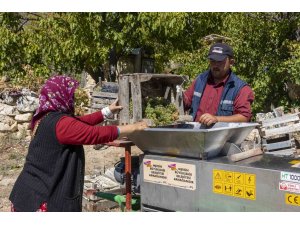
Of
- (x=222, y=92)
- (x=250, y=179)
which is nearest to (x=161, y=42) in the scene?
(x=222, y=92)

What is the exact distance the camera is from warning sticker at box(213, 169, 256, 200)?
8.57 ft

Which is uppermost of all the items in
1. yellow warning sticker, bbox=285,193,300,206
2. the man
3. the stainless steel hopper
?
the man

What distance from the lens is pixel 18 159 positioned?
836 cm

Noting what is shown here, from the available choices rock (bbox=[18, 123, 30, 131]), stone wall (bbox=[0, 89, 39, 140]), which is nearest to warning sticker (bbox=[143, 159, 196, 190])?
stone wall (bbox=[0, 89, 39, 140])

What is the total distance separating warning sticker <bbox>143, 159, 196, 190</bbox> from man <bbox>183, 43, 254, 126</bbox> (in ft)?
1.83

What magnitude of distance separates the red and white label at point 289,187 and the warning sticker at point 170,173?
590 millimetres

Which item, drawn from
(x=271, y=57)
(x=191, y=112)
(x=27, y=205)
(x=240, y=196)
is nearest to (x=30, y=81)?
(x=271, y=57)

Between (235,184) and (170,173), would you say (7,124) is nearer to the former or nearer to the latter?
(170,173)

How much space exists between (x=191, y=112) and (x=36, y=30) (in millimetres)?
6980

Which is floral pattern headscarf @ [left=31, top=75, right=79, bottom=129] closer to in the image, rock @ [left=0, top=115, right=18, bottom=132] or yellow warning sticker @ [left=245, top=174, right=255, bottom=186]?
yellow warning sticker @ [left=245, top=174, right=255, bottom=186]

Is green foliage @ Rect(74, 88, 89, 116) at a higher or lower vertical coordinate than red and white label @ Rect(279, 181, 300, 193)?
higher

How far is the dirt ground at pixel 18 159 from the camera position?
282 inches

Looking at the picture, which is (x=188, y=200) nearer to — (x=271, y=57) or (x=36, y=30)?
(x=271, y=57)

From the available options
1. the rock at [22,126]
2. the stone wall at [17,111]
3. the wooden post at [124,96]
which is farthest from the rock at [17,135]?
the wooden post at [124,96]
